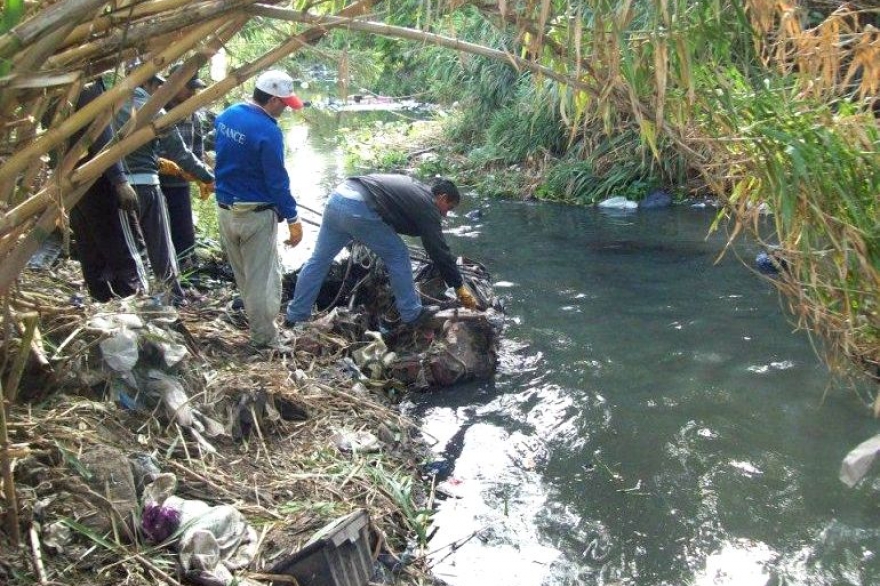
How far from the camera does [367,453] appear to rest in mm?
4773

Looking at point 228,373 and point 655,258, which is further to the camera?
point 655,258

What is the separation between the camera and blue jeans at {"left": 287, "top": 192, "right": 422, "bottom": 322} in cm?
630

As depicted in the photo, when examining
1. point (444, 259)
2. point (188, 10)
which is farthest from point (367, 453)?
point (188, 10)

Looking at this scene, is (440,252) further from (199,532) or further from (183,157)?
(199,532)

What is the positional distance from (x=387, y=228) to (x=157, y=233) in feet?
5.33

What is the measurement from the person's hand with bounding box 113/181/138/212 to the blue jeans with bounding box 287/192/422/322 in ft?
5.10

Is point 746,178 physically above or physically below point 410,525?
above

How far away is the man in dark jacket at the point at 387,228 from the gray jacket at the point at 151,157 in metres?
0.97

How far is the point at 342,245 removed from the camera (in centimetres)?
648

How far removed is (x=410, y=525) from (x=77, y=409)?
1710mm

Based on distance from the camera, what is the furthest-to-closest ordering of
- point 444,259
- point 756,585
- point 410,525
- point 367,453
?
1. point 444,259
2. point 367,453
3. point 410,525
4. point 756,585

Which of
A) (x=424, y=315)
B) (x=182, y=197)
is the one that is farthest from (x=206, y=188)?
(x=424, y=315)

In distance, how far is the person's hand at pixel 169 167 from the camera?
20.4 ft

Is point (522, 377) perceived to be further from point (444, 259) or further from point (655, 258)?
point (655, 258)
